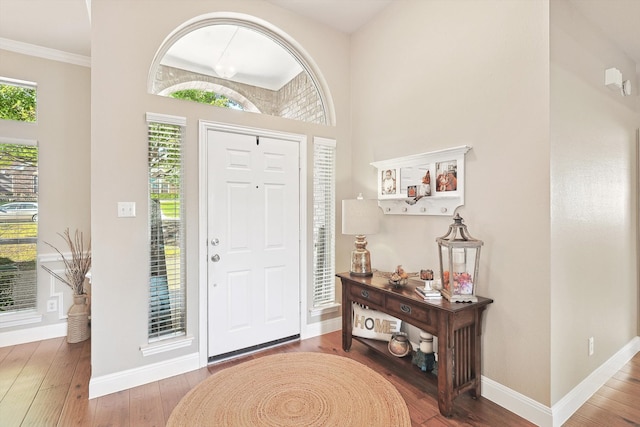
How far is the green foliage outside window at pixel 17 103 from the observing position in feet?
9.89

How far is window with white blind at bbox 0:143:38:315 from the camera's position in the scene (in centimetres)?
301

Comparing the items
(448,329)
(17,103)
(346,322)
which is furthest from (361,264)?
(17,103)

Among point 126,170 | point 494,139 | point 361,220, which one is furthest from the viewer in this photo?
point 361,220

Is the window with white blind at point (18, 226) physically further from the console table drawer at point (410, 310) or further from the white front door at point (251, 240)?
the console table drawer at point (410, 310)

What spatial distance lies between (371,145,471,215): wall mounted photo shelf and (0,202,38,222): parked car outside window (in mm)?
3485

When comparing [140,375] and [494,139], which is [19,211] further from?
[494,139]

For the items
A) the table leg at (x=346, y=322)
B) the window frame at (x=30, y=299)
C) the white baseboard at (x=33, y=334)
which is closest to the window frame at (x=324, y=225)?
the table leg at (x=346, y=322)

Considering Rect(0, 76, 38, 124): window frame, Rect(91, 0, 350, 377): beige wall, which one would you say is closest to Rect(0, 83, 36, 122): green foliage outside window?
Rect(0, 76, 38, 124): window frame

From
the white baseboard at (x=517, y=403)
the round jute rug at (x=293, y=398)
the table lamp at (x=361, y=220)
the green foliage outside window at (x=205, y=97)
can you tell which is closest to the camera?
the round jute rug at (x=293, y=398)

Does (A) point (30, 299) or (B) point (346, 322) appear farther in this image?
(A) point (30, 299)

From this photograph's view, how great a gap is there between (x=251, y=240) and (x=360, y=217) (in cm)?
101

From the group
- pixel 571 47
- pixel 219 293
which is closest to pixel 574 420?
pixel 571 47

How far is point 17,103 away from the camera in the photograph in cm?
306

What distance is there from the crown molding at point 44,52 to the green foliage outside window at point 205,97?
1.71m
